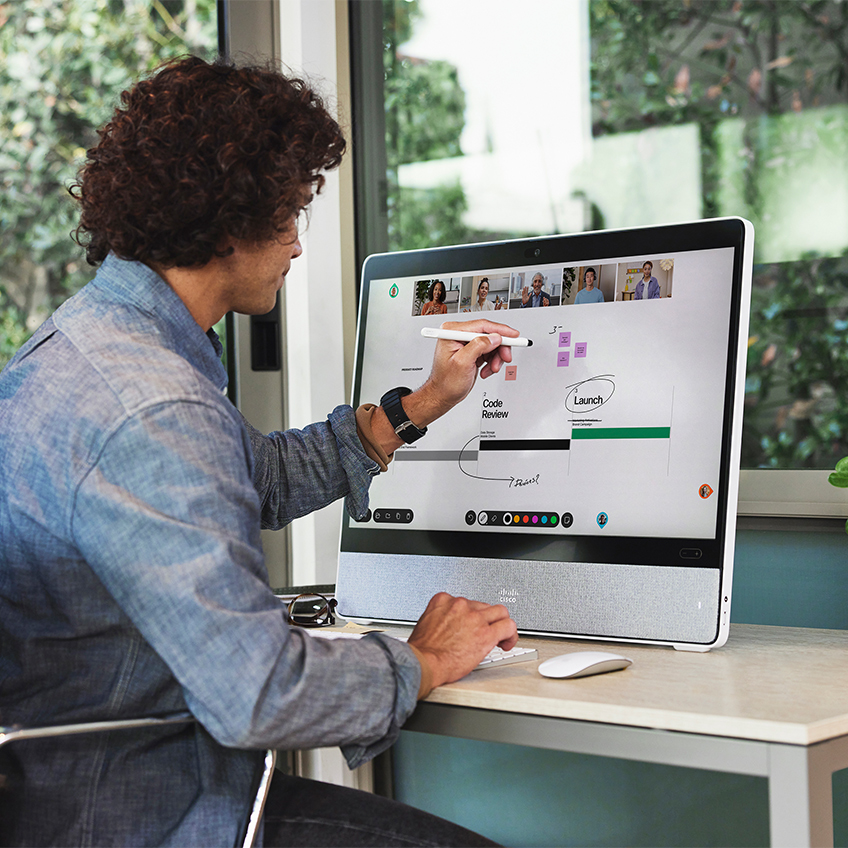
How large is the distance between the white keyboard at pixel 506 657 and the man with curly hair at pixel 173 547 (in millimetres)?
48

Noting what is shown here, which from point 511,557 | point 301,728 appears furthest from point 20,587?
point 511,557

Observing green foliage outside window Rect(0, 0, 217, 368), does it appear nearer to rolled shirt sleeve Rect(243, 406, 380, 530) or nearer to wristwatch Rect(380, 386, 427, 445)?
rolled shirt sleeve Rect(243, 406, 380, 530)

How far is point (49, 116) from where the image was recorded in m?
1.92

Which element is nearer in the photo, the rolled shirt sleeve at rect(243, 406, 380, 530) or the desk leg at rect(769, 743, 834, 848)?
the desk leg at rect(769, 743, 834, 848)

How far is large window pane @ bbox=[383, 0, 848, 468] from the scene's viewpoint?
1650 mm

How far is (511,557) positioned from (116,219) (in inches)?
28.2

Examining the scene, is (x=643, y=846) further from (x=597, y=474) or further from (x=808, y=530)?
(x=597, y=474)

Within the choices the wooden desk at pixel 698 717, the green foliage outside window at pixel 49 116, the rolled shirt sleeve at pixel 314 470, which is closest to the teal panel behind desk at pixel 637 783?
the wooden desk at pixel 698 717

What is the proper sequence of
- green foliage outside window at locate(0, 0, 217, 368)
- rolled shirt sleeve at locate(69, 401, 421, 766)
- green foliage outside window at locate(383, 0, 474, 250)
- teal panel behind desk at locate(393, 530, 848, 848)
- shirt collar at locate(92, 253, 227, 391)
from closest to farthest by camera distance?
rolled shirt sleeve at locate(69, 401, 421, 766), shirt collar at locate(92, 253, 227, 391), teal panel behind desk at locate(393, 530, 848, 848), green foliage outside window at locate(0, 0, 217, 368), green foliage outside window at locate(383, 0, 474, 250)

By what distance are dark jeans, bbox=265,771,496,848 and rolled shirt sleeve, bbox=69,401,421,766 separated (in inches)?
9.8

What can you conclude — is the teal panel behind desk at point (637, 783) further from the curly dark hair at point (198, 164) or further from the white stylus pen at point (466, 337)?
the curly dark hair at point (198, 164)

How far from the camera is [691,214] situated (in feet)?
5.85

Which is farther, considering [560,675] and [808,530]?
[808,530]

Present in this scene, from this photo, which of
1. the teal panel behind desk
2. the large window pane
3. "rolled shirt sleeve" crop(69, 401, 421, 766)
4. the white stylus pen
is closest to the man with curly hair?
"rolled shirt sleeve" crop(69, 401, 421, 766)
